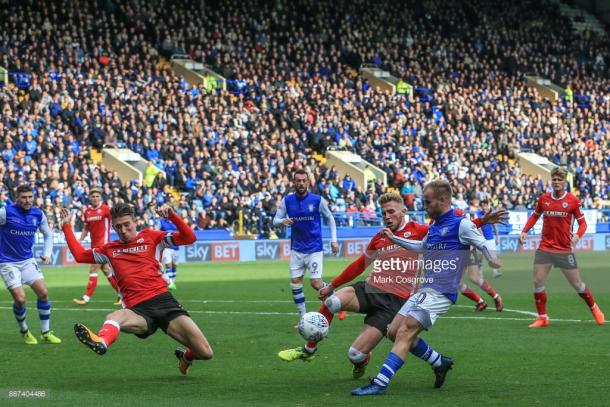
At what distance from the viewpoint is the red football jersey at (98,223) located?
22.4 metres

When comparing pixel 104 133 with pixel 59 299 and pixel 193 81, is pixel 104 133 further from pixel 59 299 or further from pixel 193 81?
pixel 59 299

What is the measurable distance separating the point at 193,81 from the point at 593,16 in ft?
110

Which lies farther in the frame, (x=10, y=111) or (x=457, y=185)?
(x=457, y=185)

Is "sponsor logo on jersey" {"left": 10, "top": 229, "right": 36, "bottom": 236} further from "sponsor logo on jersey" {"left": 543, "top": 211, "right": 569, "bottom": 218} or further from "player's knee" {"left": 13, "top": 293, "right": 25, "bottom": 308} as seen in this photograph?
"sponsor logo on jersey" {"left": 543, "top": 211, "right": 569, "bottom": 218}

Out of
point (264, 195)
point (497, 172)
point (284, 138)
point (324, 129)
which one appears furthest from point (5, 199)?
point (497, 172)

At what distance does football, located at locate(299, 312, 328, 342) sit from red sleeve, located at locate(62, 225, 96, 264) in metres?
2.34

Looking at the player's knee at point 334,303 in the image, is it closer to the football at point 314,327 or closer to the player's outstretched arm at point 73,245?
the football at point 314,327

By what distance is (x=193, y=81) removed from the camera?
168ft

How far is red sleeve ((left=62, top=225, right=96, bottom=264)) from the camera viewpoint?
39.2 feet

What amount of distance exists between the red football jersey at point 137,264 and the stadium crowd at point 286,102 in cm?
2368

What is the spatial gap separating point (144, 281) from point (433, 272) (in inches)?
122

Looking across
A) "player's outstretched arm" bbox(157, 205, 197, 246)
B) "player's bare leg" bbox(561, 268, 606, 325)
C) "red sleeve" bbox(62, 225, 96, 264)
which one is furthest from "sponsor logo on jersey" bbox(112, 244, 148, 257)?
"player's bare leg" bbox(561, 268, 606, 325)

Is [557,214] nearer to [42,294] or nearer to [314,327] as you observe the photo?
[314,327]

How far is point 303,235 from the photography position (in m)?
19.2
